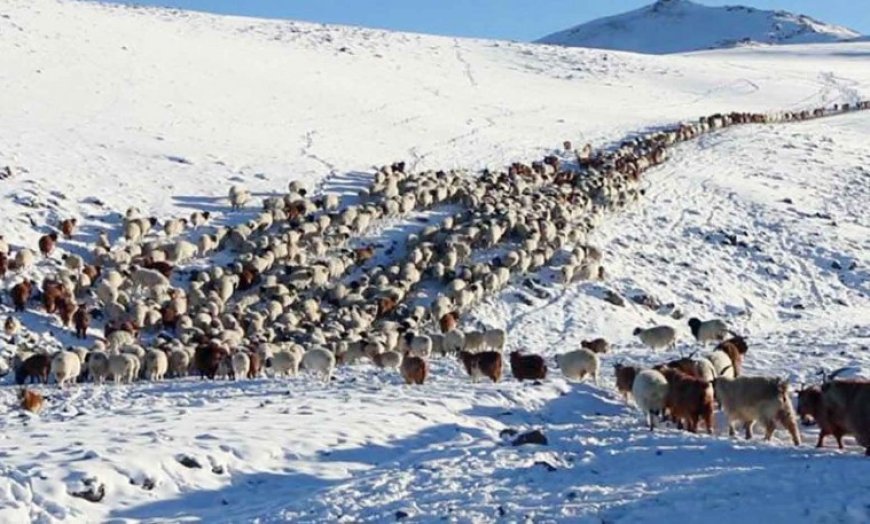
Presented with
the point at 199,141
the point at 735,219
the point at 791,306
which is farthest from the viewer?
the point at 199,141

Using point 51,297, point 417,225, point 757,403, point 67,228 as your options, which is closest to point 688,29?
point 417,225

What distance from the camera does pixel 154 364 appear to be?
19.5m

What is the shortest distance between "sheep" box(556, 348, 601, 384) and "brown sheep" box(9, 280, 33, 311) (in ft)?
40.3

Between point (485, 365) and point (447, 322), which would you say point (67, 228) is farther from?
point (485, 365)

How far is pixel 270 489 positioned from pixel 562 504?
3104 mm

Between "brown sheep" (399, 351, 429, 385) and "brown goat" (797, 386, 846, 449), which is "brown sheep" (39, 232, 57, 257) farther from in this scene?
"brown goat" (797, 386, 846, 449)

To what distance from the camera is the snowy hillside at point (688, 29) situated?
159625 mm

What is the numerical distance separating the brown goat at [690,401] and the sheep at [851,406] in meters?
1.60

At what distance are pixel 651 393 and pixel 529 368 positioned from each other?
3.91m

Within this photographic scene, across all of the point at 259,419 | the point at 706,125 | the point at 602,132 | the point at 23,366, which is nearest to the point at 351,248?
the point at 23,366

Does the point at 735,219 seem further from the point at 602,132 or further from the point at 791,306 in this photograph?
the point at 602,132

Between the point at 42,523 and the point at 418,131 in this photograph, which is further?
the point at 418,131

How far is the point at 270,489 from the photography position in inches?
439

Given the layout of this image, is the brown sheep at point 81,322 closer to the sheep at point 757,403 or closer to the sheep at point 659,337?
the sheep at point 659,337
